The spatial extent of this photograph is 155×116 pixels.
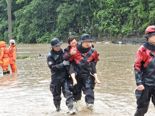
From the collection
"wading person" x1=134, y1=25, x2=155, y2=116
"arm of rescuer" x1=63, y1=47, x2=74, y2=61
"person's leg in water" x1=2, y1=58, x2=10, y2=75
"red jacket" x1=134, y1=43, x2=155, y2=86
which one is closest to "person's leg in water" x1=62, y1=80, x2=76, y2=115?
"arm of rescuer" x1=63, y1=47, x2=74, y2=61

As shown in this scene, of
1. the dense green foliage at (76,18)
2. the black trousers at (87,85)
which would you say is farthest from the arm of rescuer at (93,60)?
the dense green foliage at (76,18)

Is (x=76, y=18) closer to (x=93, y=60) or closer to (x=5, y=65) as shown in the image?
(x=5, y=65)

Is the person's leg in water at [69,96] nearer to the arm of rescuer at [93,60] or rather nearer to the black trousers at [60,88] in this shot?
the black trousers at [60,88]

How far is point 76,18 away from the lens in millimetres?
67562

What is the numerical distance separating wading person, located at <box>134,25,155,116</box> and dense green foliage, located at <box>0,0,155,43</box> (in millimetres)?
42170

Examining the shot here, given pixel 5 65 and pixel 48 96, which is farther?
pixel 5 65

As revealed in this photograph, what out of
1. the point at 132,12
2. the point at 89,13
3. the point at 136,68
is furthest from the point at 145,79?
the point at 89,13

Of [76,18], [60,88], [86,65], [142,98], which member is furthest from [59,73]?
[76,18]

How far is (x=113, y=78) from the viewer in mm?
15875

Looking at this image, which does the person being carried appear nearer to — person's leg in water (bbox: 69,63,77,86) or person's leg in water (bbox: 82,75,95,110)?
person's leg in water (bbox: 69,63,77,86)

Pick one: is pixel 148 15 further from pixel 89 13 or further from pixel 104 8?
pixel 89 13

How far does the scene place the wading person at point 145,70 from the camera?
23.7ft

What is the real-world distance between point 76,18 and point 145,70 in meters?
60.5

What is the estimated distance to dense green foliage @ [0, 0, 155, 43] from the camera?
5338cm
